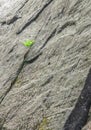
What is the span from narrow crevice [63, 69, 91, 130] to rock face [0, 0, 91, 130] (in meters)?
0.13

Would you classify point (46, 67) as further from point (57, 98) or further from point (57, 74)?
point (57, 98)

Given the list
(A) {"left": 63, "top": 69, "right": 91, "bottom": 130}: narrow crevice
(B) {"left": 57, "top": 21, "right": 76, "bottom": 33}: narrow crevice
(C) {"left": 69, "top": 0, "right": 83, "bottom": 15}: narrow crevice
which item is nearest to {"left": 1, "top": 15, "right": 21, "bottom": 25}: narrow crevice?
(C) {"left": 69, "top": 0, "right": 83, "bottom": 15}: narrow crevice

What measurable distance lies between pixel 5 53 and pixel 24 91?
3.12 meters

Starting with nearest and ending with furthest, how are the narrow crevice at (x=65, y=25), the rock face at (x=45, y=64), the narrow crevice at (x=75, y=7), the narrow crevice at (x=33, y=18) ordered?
the rock face at (x=45, y=64)
the narrow crevice at (x=65, y=25)
the narrow crevice at (x=75, y=7)
the narrow crevice at (x=33, y=18)

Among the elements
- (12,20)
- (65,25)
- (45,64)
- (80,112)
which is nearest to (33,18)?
(12,20)

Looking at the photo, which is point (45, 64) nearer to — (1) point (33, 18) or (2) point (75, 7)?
(2) point (75, 7)

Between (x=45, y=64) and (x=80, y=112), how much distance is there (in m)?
2.83

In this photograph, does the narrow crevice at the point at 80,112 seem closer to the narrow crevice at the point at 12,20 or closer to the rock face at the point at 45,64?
the rock face at the point at 45,64

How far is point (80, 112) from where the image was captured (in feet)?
33.2

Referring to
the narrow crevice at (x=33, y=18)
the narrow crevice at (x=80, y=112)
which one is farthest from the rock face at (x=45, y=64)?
the narrow crevice at (x=80, y=112)

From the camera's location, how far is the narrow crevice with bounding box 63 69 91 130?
32.6 ft

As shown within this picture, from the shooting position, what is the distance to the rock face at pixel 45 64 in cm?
1077

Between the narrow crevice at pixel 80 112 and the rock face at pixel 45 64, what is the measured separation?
13 cm

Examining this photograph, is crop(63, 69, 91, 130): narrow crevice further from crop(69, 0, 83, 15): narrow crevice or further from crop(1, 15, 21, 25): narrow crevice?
crop(1, 15, 21, 25): narrow crevice
